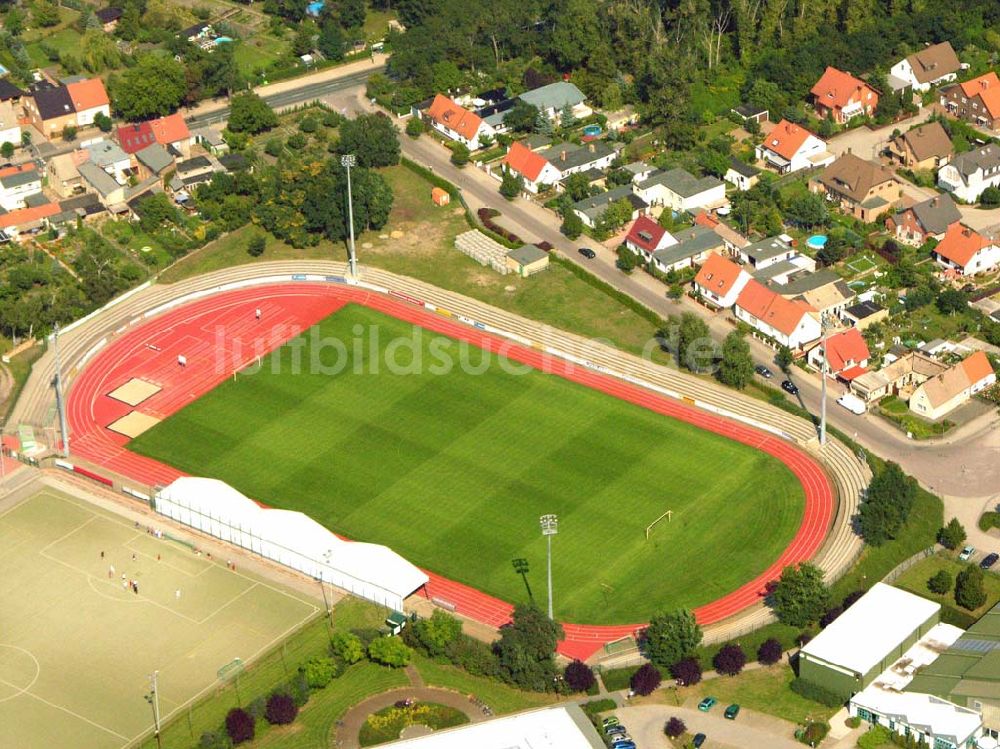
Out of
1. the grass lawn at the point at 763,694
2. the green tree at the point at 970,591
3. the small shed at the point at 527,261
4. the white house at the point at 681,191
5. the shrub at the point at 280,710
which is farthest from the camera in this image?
the white house at the point at 681,191

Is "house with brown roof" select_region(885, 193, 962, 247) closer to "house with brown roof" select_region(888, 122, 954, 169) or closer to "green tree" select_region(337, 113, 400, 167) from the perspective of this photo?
"house with brown roof" select_region(888, 122, 954, 169)

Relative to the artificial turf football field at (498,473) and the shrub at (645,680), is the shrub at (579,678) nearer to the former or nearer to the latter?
the shrub at (645,680)

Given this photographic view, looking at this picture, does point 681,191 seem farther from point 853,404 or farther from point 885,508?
point 885,508

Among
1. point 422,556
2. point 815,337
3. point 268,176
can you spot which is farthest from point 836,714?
point 268,176

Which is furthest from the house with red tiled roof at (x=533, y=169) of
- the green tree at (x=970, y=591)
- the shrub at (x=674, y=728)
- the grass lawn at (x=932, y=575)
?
the shrub at (x=674, y=728)

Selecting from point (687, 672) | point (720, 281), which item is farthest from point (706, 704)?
point (720, 281)

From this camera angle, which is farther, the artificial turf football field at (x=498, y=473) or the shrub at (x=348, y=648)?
the artificial turf football field at (x=498, y=473)

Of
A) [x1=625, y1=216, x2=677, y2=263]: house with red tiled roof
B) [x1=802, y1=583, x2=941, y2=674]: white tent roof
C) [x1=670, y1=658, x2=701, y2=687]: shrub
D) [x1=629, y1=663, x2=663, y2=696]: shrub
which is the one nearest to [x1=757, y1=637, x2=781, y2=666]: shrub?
[x1=802, y1=583, x2=941, y2=674]: white tent roof

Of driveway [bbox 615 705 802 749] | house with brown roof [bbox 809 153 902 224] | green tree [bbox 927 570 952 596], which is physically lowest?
driveway [bbox 615 705 802 749]
